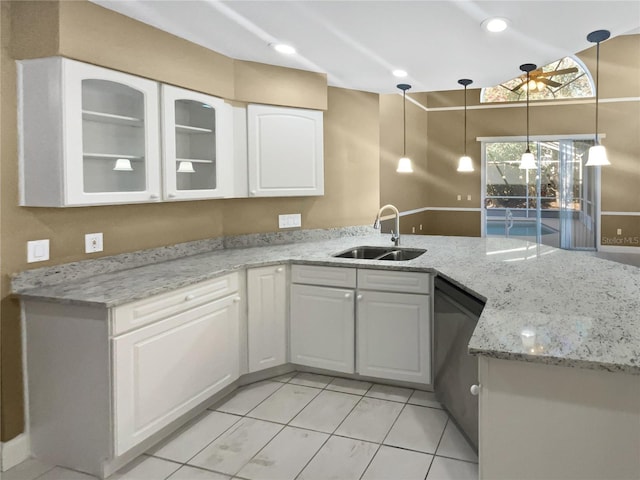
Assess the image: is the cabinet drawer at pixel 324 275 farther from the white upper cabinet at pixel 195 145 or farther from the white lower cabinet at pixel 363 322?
the white upper cabinet at pixel 195 145

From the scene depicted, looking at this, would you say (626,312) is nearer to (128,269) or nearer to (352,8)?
(352,8)

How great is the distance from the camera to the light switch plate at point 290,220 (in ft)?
13.3

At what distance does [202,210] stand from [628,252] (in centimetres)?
846

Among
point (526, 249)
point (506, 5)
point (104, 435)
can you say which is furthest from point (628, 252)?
point (104, 435)

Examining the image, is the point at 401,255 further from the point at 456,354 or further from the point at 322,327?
the point at 456,354

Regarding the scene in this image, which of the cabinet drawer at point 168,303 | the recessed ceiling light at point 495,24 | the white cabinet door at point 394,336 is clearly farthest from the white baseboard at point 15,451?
the recessed ceiling light at point 495,24

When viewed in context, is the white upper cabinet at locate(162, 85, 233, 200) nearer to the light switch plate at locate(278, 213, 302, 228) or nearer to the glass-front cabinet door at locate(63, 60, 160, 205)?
the glass-front cabinet door at locate(63, 60, 160, 205)

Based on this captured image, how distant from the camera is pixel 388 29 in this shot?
2893mm

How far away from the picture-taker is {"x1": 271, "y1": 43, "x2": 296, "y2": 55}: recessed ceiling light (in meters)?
3.20

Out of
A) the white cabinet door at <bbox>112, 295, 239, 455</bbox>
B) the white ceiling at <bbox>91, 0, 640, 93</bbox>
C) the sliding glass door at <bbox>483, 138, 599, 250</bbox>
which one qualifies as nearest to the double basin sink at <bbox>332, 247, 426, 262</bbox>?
the white cabinet door at <bbox>112, 295, 239, 455</bbox>

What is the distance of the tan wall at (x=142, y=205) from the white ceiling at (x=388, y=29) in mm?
130

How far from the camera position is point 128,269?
2.94 meters

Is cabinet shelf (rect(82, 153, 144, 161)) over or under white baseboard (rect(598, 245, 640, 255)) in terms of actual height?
over

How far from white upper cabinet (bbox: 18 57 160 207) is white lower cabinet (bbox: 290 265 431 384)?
52.3 inches
